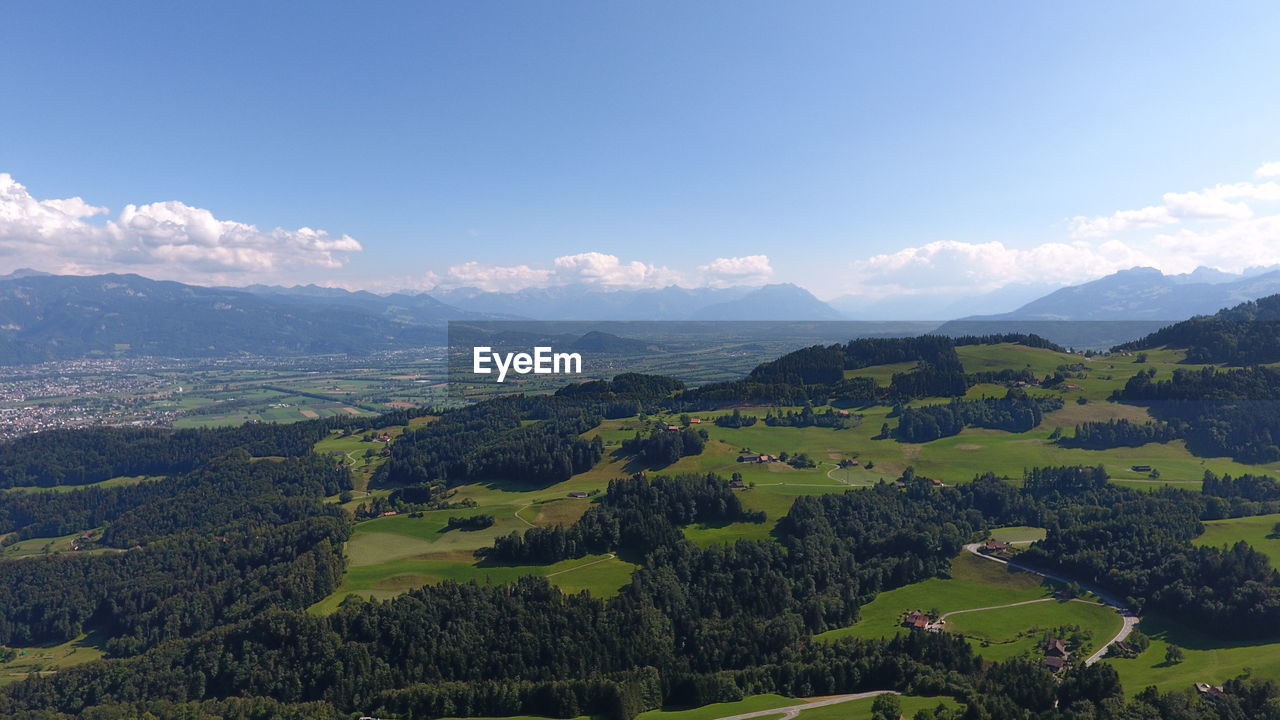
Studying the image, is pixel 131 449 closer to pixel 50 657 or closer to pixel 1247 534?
pixel 50 657

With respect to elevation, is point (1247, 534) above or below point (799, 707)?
above

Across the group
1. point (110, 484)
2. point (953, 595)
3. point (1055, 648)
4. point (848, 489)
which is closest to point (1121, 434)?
point (848, 489)

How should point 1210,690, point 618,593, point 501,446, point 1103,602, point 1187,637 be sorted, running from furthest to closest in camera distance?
point 501,446 < point 618,593 < point 1103,602 < point 1187,637 < point 1210,690

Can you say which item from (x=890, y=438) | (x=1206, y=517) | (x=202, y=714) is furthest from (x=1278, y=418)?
(x=202, y=714)

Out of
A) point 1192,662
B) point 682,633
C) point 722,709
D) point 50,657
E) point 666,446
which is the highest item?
point 666,446

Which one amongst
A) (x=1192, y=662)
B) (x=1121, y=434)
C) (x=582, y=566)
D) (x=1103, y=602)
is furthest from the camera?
(x=1121, y=434)

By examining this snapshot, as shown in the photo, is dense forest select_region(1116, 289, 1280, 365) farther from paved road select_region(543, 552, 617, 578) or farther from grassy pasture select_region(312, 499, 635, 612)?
grassy pasture select_region(312, 499, 635, 612)

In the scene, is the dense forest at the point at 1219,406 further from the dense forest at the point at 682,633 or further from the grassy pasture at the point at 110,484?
the grassy pasture at the point at 110,484

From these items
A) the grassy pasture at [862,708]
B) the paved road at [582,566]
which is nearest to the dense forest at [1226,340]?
the grassy pasture at [862,708]
